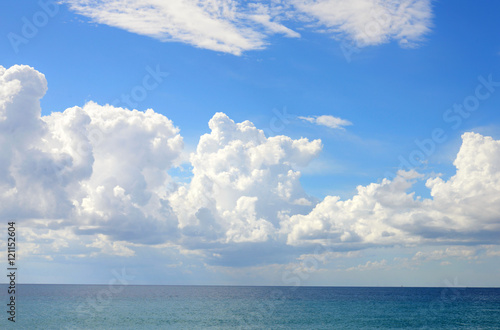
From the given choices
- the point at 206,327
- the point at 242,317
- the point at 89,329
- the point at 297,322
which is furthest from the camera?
the point at 242,317

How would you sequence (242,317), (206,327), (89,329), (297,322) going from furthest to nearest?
(242,317) → (297,322) → (206,327) → (89,329)

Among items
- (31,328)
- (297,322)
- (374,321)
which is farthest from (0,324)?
(374,321)

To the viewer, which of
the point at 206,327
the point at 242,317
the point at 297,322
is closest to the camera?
the point at 206,327

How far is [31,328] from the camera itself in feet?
283

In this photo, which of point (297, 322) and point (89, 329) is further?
point (297, 322)

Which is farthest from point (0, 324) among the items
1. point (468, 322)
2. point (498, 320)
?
point (498, 320)

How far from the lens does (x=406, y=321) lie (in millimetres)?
104125

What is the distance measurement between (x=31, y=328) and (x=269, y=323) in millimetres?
48984

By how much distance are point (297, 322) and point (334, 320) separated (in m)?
11.2

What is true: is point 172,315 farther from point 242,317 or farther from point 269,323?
point 269,323

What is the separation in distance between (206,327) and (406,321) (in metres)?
48.6

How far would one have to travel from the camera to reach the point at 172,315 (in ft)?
375

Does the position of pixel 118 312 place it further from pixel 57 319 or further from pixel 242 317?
pixel 242 317

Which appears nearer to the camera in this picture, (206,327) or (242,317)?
(206,327)
